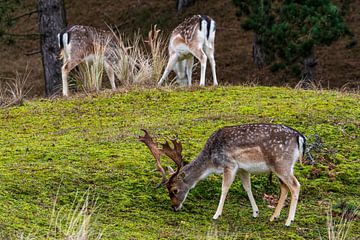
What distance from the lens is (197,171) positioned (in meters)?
9.66

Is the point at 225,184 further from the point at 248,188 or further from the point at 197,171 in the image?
the point at 197,171

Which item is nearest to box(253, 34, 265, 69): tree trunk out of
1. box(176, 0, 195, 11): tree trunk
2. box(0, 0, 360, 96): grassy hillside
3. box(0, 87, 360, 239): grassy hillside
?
box(0, 0, 360, 96): grassy hillside

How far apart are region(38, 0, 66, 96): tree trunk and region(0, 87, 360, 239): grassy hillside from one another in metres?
4.51

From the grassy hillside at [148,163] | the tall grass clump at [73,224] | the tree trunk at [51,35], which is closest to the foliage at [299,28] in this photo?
the tree trunk at [51,35]

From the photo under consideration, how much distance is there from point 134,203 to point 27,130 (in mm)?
3810

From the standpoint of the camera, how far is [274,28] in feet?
70.3

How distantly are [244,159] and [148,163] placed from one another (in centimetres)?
172

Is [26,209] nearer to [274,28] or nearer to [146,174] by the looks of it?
[146,174]

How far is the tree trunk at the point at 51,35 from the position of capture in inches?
739

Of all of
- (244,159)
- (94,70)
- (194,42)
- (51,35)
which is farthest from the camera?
(51,35)

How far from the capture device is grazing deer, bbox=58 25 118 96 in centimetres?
1599

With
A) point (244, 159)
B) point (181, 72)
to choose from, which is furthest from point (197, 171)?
point (181, 72)

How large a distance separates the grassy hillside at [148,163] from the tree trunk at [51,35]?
4513 mm

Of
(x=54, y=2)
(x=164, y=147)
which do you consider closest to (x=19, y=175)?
(x=164, y=147)
